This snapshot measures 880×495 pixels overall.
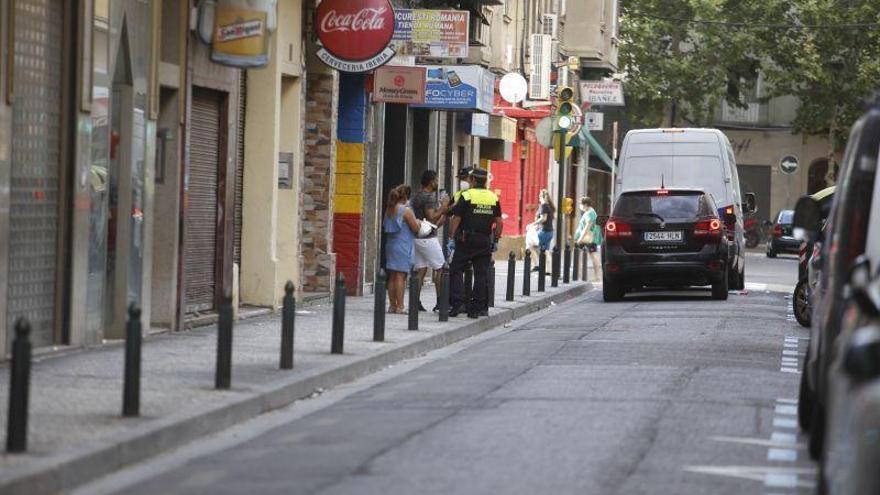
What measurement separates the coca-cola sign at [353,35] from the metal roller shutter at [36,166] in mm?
8909

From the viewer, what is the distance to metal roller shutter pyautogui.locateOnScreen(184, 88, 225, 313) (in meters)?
22.0

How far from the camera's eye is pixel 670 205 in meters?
30.6

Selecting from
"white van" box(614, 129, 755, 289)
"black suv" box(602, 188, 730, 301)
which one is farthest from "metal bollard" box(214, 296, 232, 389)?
"white van" box(614, 129, 755, 289)

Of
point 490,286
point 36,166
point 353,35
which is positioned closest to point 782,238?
point 490,286

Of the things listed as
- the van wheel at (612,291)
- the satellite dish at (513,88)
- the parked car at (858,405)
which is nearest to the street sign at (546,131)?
the satellite dish at (513,88)

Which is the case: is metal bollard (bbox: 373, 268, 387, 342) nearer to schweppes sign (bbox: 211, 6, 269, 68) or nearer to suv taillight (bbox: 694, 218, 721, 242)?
schweppes sign (bbox: 211, 6, 269, 68)

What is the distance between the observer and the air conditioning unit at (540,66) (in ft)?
161

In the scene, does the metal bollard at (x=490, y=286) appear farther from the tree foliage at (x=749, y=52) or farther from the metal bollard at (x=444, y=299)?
the tree foliage at (x=749, y=52)

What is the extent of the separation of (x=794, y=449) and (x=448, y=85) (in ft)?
75.5

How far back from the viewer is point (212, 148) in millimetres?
22766

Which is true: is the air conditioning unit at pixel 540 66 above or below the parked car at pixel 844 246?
above

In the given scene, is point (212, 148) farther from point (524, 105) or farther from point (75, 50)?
point (524, 105)

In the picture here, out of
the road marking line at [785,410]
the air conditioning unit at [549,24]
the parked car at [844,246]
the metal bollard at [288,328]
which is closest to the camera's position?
the parked car at [844,246]

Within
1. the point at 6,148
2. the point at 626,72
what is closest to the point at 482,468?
the point at 6,148
